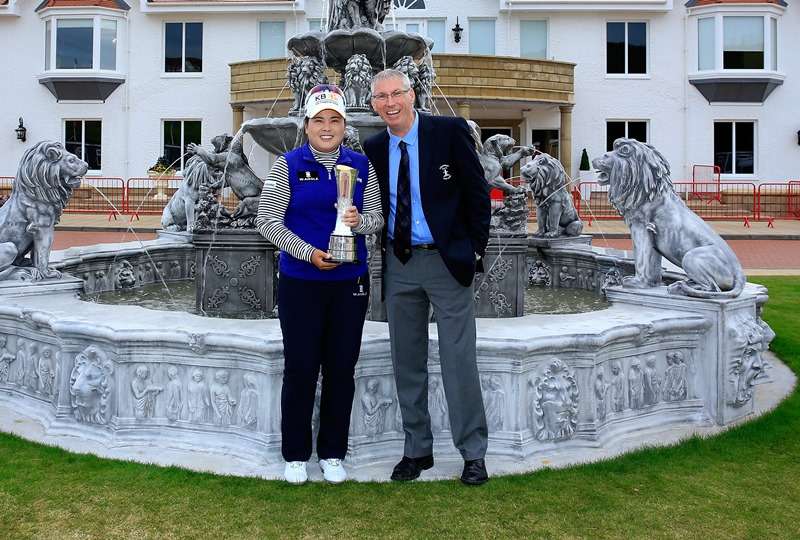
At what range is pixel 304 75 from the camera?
6922 mm

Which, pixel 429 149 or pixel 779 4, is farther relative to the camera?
pixel 779 4

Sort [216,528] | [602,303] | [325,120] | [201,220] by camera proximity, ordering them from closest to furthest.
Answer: [216,528], [325,120], [201,220], [602,303]

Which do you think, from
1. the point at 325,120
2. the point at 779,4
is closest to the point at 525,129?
the point at 779,4

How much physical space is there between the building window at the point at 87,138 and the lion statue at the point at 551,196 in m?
26.1

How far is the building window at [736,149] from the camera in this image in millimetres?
29688

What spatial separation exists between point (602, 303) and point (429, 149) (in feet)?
14.3

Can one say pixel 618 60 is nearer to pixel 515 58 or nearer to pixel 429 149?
pixel 515 58

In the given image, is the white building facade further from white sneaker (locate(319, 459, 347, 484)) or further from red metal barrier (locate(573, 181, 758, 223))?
white sneaker (locate(319, 459, 347, 484))

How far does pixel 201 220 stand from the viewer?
6512 mm

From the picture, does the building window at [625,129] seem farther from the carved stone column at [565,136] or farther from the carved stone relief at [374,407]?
the carved stone relief at [374,407]

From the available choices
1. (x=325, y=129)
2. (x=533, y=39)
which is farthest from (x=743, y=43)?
(x=325, y=129)

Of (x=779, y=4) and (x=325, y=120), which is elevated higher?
(x=779, y=4)

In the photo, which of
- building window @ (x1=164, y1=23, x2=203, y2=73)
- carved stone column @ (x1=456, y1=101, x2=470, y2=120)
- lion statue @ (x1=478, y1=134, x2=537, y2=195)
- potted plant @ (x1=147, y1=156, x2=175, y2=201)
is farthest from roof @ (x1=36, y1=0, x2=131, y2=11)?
lion statue @ (x1=478, y1=134, x2=537, y2=195)

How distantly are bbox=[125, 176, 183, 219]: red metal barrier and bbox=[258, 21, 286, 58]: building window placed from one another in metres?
6.38
